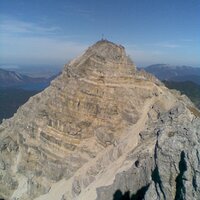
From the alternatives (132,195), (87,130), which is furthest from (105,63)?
(132,195)

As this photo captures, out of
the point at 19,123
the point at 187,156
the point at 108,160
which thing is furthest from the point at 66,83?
the point at 187,156

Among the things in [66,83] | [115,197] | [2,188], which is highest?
[66,83]

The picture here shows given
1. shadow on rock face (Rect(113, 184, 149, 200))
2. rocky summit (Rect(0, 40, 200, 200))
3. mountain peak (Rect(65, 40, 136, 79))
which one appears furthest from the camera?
mountain peak (Rect(65, 40, 136, 79))

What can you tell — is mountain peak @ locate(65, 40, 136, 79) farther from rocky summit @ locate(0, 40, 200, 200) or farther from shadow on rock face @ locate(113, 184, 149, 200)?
shadow on rock face @ locate(113, 184, 149, 200)

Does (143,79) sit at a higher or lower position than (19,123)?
higher

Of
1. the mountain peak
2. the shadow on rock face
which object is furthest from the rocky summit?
the shadow on rock face

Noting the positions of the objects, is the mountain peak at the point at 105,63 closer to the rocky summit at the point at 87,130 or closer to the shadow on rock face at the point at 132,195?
the rocky summit at the point at 87,130

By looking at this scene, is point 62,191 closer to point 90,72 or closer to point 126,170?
point 126,170

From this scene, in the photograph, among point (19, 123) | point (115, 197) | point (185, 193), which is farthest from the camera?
point (19, 123)
